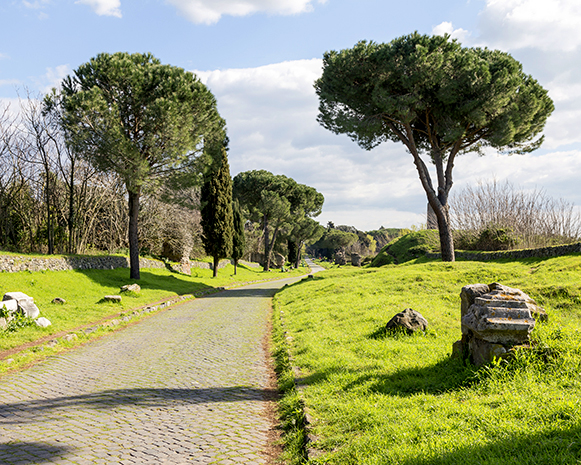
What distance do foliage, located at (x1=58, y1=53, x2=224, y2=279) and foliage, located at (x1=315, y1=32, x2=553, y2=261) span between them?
25.6 feet

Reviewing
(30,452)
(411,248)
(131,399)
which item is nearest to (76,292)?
(131,399)

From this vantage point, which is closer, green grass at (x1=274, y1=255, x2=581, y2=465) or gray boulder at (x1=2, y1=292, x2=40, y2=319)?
green grass at (x1=274, y1=255, x2=581, y2=465)

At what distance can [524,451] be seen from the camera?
2812 mm

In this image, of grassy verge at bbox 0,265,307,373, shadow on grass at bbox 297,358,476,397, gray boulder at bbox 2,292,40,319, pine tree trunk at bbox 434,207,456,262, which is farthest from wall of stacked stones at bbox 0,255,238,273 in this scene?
pine tree trunk at bbox 434,207,456,262

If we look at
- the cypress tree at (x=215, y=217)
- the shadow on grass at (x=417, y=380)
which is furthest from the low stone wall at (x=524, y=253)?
the cypress tree at (x=215, y=217)

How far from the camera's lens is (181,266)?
30188 millimetres

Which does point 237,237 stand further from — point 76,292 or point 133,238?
point 76,292

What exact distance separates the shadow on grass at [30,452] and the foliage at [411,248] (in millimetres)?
25600

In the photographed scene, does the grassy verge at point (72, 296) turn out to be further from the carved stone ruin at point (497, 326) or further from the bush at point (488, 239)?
the bush at point (488, 239)

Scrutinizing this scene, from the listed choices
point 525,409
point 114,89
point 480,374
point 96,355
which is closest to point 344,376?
point 480,374

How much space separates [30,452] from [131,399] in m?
1.55

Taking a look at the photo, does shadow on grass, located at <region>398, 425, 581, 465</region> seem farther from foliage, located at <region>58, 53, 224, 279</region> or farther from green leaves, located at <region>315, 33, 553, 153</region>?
foliage, located at <region>58, 53, 224, 279</region>

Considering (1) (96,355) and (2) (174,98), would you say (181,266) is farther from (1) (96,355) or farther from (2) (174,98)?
(1) (96,355)

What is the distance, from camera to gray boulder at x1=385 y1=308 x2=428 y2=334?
280 inches
